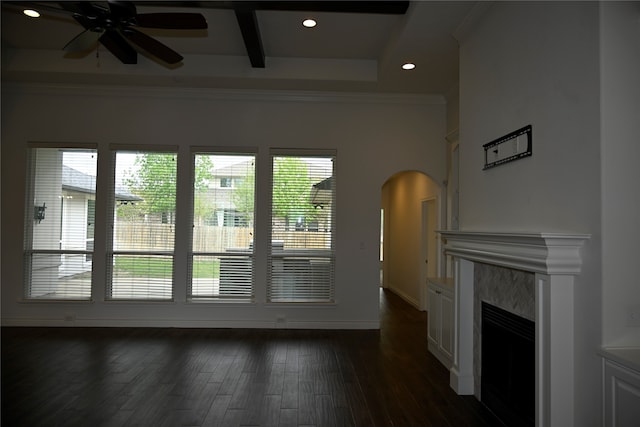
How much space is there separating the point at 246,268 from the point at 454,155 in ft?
11.1

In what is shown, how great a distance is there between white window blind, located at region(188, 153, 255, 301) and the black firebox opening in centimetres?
336

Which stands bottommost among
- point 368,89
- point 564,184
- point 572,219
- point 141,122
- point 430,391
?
point 430,391

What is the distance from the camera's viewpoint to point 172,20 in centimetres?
309

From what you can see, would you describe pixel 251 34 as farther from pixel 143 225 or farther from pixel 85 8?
pixel 143 225

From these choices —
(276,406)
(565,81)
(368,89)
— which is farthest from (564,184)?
(368,89)

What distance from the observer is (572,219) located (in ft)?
7.16

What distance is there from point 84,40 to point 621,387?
14.5 ft

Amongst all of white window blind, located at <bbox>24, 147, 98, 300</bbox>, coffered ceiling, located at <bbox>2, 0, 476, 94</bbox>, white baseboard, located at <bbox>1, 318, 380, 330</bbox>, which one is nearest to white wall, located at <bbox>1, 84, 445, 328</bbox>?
white baseboard, located at <bbox>1, 318, 380, 330</bbox>

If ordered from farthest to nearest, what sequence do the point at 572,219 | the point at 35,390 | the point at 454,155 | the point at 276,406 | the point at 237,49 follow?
the point at 454,155 < the point at 237,49 < the point at 35,390 < the point at 276,406 < the point at 572,219

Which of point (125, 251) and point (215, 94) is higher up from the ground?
point (215, 94)

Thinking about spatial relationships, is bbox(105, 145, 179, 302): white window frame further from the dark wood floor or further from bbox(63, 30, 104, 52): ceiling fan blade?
bbox(63, 30, 104, 52): ceiling fan blade

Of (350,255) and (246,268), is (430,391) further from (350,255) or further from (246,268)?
(246,268)

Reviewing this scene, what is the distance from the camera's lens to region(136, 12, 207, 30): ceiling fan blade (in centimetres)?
302

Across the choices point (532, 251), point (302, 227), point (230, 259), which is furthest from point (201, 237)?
point (532, 251)
